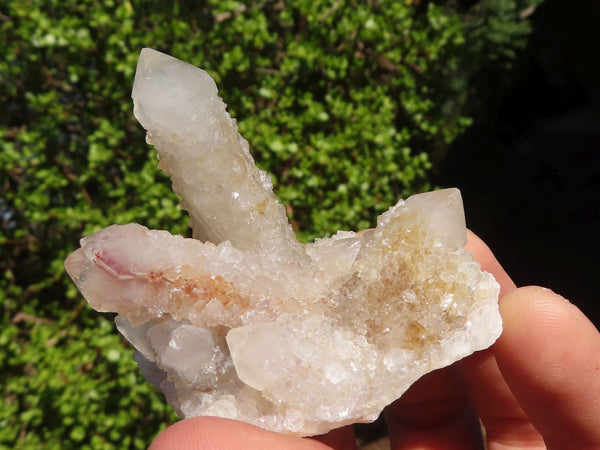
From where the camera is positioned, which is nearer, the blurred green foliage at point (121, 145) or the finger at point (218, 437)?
the finger at point (218, 437)

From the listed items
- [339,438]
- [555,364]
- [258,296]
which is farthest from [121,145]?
[555,364]

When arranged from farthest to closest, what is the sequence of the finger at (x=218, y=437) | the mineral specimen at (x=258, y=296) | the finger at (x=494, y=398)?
the finger at (x=494, y=398) < the mineral specimen at (x=258, y=296) < the finger at (x=218, y=437)

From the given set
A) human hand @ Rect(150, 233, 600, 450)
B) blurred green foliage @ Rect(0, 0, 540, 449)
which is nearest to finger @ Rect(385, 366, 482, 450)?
human hand @ Rect(150, 233, 600, 450)

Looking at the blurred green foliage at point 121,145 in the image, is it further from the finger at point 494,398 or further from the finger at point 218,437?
the finger at point 218,437

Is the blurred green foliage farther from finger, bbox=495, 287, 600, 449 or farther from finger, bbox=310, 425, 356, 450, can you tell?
finger, bbox=495, 287, 600, 449

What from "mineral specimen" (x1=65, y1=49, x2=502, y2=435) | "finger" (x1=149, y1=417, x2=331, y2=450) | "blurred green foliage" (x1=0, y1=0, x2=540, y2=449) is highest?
"mineral specimen" (x1=65, y1=49, x2=502, y2=435)

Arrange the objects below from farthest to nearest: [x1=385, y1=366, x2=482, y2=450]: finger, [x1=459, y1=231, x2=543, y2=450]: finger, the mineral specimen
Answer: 1. [x1=385, y1=366, x2=482, y2=450]: finger
2. [x1=459, y1=231, x2=543, y2=450]: finger
3. the mineral specimen

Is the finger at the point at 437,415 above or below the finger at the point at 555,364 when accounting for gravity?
below

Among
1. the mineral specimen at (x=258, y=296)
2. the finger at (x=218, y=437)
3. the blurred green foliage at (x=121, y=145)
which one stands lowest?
the blurred green foliage at (x=121, y=145)

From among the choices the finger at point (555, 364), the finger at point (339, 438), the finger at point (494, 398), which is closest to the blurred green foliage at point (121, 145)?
the finger at point (494, 398)
